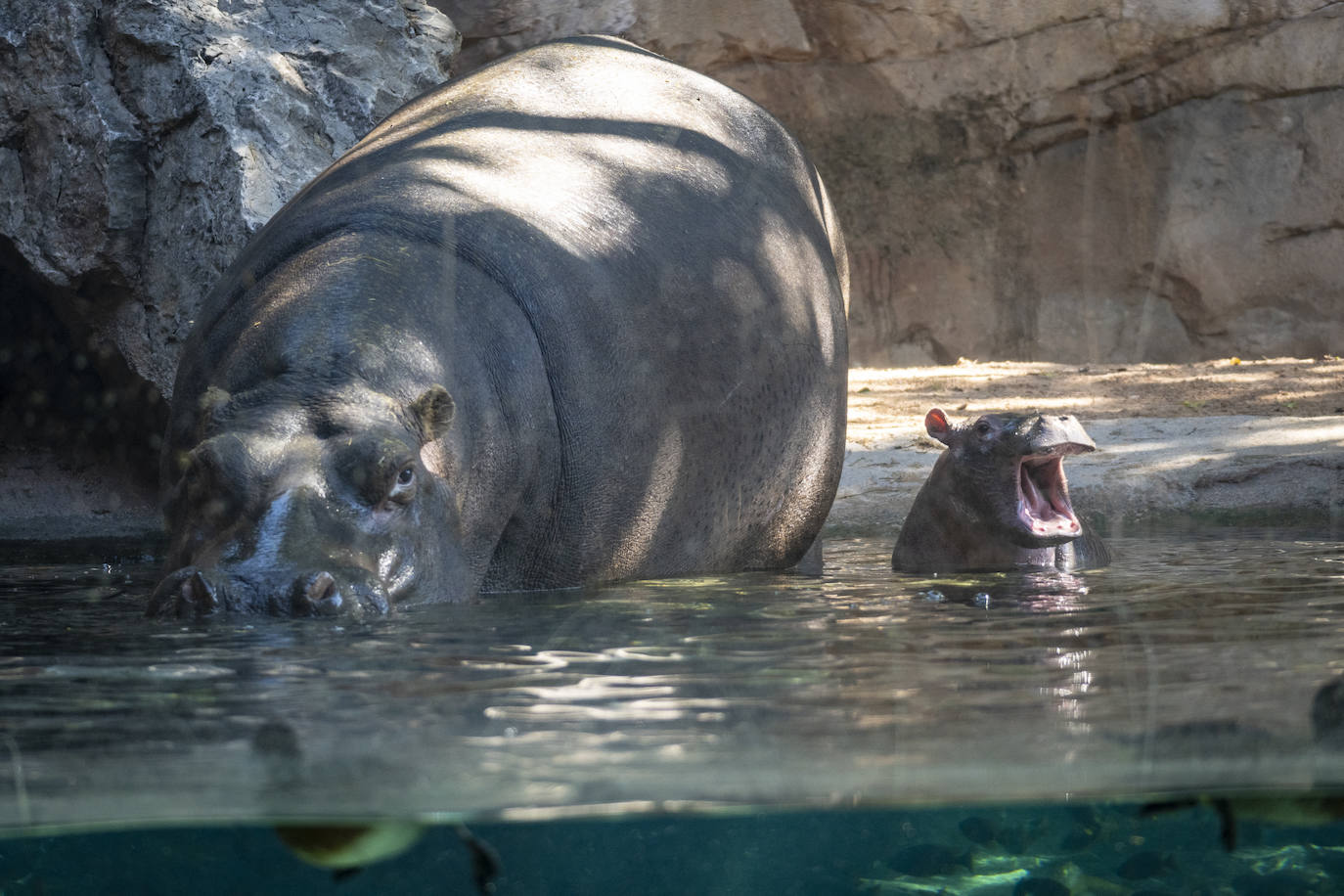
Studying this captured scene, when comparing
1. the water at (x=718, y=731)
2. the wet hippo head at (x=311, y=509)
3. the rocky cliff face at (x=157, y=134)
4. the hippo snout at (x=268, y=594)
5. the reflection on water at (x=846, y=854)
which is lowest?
the reflection on water at (x=846, y=854)

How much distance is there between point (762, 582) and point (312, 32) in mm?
3874

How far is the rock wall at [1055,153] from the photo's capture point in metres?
11.3

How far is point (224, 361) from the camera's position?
4.01 metres

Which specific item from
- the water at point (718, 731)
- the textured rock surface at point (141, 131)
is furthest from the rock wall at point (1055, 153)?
the water at point (718, 731)

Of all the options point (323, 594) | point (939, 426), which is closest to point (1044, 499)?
point (939, 426)

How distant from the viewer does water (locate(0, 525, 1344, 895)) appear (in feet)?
8.00

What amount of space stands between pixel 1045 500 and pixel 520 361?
1866mm

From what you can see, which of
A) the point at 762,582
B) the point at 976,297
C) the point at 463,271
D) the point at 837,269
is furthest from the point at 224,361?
the point at 976,297

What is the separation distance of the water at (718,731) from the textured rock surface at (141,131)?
2.62 m

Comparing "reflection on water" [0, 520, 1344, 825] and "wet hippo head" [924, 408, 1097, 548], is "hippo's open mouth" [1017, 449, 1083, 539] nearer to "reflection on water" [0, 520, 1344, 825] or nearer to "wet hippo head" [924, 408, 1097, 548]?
"wet hippo head" [924, 408, 1097, 548]

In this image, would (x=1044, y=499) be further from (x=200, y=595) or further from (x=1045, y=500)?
(x=200, y=595)

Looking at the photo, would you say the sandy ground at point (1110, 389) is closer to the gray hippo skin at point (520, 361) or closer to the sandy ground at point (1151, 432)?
the sandy ground at point (1151, 432)

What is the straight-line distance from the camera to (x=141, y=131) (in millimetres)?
6832

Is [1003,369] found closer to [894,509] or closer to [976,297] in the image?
[976,297]
